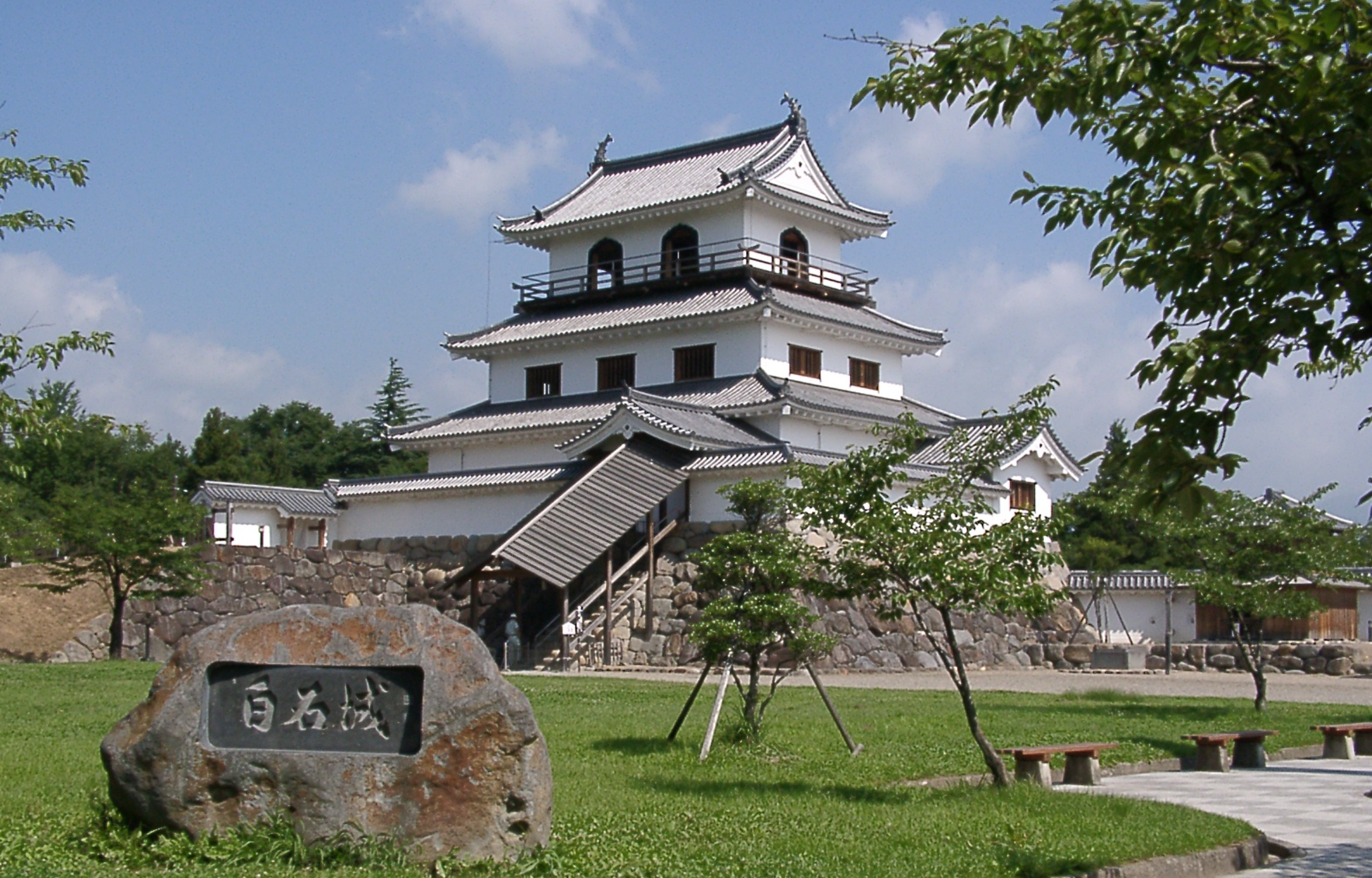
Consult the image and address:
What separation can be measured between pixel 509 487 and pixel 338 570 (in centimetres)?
475

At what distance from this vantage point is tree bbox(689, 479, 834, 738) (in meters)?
13.1

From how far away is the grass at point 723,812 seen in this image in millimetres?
7711

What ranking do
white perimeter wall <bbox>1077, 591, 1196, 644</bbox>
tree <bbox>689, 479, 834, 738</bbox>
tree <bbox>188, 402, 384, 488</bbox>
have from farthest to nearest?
tree <bbox>188, 402, 384, 488</bbox>, white perimeter wall <bbox>1077, 591, 1196, 644</bbox>, tree <bbox>689, 479, 834, 738</bbox>

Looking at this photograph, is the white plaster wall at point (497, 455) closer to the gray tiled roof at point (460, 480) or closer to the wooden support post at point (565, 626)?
the gray tiled roof at point (460, 480)

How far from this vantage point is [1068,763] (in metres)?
13.1

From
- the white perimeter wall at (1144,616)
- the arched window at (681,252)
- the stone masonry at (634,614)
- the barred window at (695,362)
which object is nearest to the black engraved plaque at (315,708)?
the stone masonry at (634,614)

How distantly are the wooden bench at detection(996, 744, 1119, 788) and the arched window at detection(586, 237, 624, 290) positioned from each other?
31.1 m

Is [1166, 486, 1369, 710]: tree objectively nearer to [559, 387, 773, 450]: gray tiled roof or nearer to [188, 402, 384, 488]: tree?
[559, 387, 773, 450]: gray tiled roof

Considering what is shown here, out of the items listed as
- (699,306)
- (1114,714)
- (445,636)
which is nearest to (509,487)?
(699,306)

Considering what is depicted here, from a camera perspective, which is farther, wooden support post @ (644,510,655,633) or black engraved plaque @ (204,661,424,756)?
wooden support post @ (644,510,655,633)

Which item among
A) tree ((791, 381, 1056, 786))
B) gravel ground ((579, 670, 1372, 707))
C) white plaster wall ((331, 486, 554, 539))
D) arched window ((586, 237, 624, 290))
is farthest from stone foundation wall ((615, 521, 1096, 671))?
tree ((791, 381, 1056, 786))

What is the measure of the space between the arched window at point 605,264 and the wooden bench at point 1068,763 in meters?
31.1

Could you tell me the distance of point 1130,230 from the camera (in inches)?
265

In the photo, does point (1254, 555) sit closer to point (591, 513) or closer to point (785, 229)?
point (591, 513)
